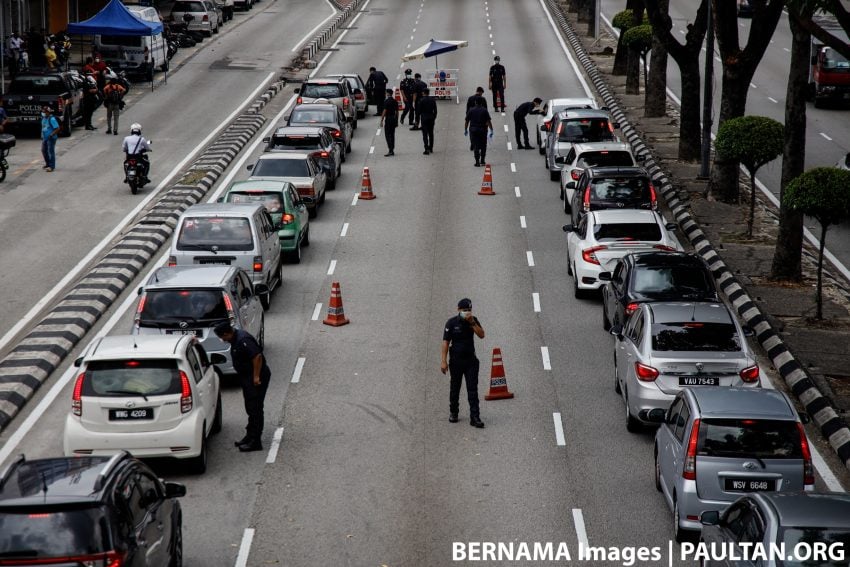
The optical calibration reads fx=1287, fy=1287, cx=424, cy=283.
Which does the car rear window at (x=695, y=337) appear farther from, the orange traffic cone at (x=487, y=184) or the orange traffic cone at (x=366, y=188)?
the orange traffic cone at (x=366, y=188)

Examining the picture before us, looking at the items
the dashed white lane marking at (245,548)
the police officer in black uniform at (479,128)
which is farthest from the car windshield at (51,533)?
the police officer in black uniform at (479,128)

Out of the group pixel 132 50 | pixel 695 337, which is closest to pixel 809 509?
pixel 695 337

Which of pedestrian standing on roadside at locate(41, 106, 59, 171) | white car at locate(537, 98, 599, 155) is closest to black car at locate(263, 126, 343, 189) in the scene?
pedestrian standing on roadside at locate(41, 106, 59, 171)

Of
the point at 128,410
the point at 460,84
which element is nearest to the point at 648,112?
the point at 460,84

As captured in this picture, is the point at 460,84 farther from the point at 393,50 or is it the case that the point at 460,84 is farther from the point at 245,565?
the point at 245,565

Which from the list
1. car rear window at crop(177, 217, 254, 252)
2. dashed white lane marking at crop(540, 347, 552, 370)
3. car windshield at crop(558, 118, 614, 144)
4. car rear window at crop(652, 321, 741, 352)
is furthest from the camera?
car windshield at crop(558, 118, 614, 144)

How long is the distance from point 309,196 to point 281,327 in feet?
26.7

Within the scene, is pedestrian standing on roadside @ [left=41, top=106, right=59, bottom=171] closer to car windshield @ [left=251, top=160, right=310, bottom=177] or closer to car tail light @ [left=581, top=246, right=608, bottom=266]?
car windshield @ [left=251, top=160, right=310, bottom=177]

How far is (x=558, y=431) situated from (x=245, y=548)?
5.19 meters

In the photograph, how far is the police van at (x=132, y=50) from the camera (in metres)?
49.5

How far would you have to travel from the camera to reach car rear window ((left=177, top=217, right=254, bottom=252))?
22328mm

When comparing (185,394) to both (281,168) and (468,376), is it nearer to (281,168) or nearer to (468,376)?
(468,376)

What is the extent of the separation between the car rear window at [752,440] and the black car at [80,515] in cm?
543

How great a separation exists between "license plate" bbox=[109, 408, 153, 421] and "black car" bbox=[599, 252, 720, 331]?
25.6 ft
